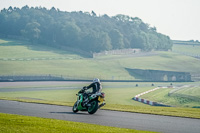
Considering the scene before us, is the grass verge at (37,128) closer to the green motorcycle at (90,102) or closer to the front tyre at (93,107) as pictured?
the green motorcycle at (90,102)

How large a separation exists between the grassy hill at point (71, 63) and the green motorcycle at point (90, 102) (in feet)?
287

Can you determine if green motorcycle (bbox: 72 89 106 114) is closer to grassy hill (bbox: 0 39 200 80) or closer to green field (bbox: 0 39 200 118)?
green field (bbox: 0 39 200 118)

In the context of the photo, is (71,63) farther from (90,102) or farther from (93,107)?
(93,107)

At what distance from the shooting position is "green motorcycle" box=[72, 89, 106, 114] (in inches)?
886

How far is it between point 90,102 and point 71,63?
11866 cm

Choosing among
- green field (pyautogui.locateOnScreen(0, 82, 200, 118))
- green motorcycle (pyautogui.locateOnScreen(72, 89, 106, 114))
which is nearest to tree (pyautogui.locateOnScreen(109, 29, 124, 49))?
green field (pyautogui.locateOnScreen(0, 82, 200, 118))

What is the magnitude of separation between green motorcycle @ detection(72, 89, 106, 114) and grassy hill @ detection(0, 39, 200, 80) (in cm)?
8760

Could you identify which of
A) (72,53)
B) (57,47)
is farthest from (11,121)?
(57,47)

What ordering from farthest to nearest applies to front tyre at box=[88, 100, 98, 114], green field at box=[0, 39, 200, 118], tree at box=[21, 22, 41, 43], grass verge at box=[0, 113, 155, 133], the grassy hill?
tree at box=[21, 22, 41, 43], the grassy hill, green field at box=[0, 39, 200, 118], front tyre at box=[88, 100, 98, 114], grass verge at box=[0, 113, 155, 133]

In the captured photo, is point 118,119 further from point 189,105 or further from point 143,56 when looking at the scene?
point 143,56

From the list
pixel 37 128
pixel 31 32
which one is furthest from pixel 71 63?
pixel 37 128

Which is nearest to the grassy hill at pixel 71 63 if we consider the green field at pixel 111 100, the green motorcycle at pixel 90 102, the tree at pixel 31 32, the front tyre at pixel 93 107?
the tree at pixel 31 32

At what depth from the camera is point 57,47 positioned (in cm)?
18312

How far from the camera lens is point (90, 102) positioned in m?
23.1
